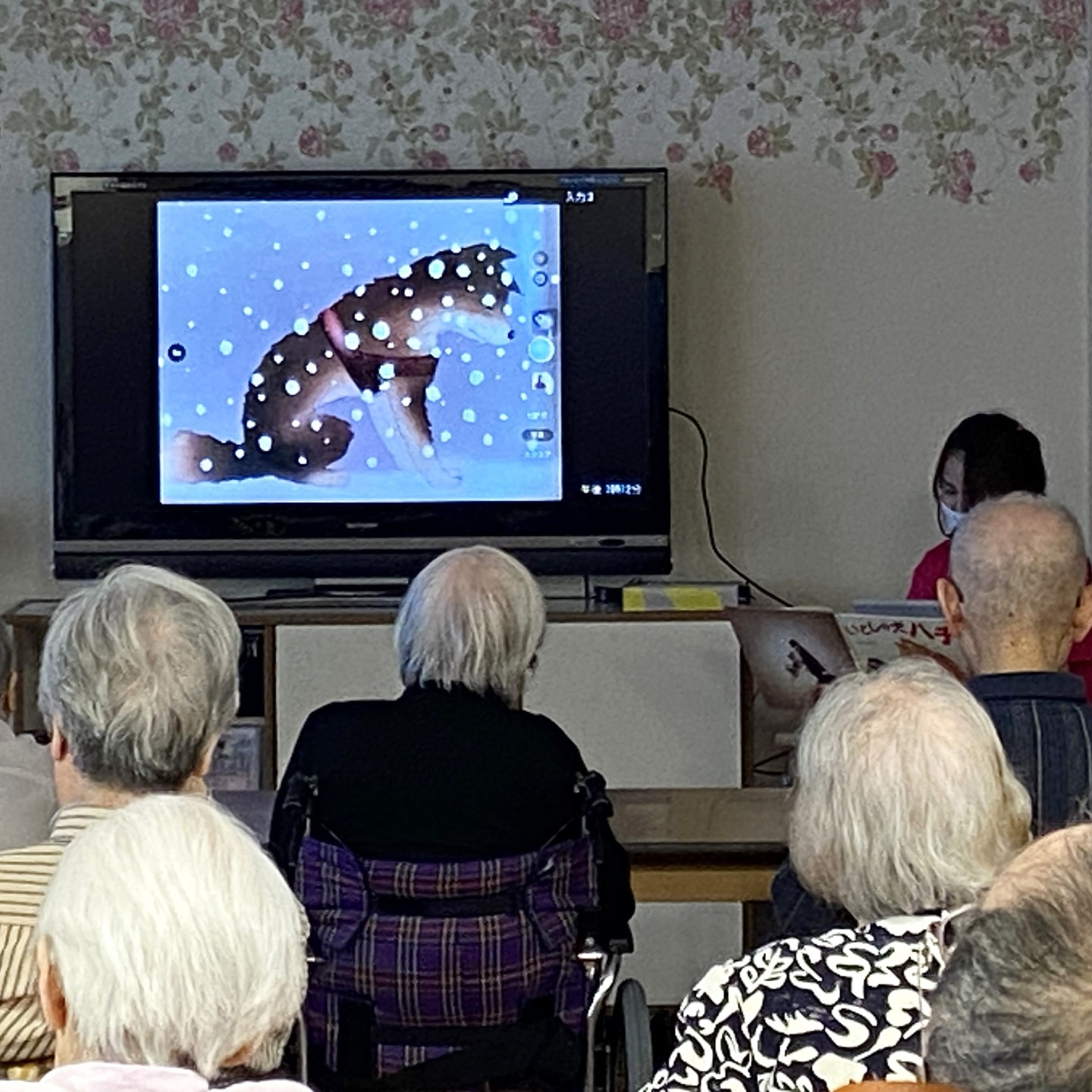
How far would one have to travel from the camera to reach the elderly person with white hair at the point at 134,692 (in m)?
2.44

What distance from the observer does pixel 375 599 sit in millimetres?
5055

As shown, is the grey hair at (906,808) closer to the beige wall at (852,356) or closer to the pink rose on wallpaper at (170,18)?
the beige wall at (852,356)

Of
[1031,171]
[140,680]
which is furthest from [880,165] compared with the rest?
[140,680]

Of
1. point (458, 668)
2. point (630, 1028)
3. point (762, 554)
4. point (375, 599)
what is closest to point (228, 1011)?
point (630, 1028)

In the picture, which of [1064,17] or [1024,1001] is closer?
[1024,1001]

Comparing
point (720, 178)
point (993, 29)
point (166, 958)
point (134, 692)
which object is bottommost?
point (166, 958)

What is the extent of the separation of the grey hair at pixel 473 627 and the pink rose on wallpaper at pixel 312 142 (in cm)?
228

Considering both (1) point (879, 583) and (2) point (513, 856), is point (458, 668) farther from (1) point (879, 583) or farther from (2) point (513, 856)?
(1) point (879, 583)

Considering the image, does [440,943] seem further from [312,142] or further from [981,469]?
[312,142]

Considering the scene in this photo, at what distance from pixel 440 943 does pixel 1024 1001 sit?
5.41 feet

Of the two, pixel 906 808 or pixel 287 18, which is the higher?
pixel 287 18

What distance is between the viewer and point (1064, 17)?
5.32m

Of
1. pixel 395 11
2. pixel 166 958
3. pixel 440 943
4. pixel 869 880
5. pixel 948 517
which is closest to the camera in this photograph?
pixel 166 958

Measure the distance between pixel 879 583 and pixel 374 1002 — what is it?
109 inches
